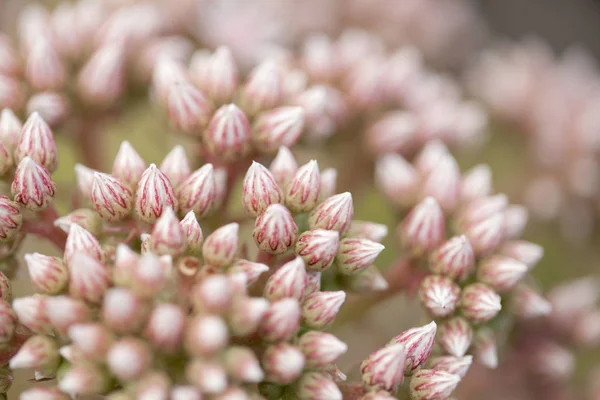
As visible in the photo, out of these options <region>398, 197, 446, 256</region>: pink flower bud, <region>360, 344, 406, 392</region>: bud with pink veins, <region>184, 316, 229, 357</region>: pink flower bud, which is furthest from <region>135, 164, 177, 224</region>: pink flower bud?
<region>398, 197, 446, 256</region>: pink flower bud

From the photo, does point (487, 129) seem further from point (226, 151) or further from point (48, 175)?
point (48, 175)

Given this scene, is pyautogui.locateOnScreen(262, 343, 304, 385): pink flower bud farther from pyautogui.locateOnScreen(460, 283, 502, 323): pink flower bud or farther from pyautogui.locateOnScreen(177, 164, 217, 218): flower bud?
pyautogui.locateOnScreen(460, 283, 502, 323): pink flower bud

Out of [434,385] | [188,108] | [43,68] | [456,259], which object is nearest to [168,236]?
[188,108]

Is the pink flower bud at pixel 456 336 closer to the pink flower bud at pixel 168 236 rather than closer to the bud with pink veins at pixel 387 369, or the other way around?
the bud with pink veins at pixel 387 369

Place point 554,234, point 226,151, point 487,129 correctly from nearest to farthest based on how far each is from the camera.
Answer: point 226,151, point 554,234, point 487,129

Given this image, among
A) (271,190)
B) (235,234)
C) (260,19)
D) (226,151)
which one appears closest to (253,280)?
(235,234)
